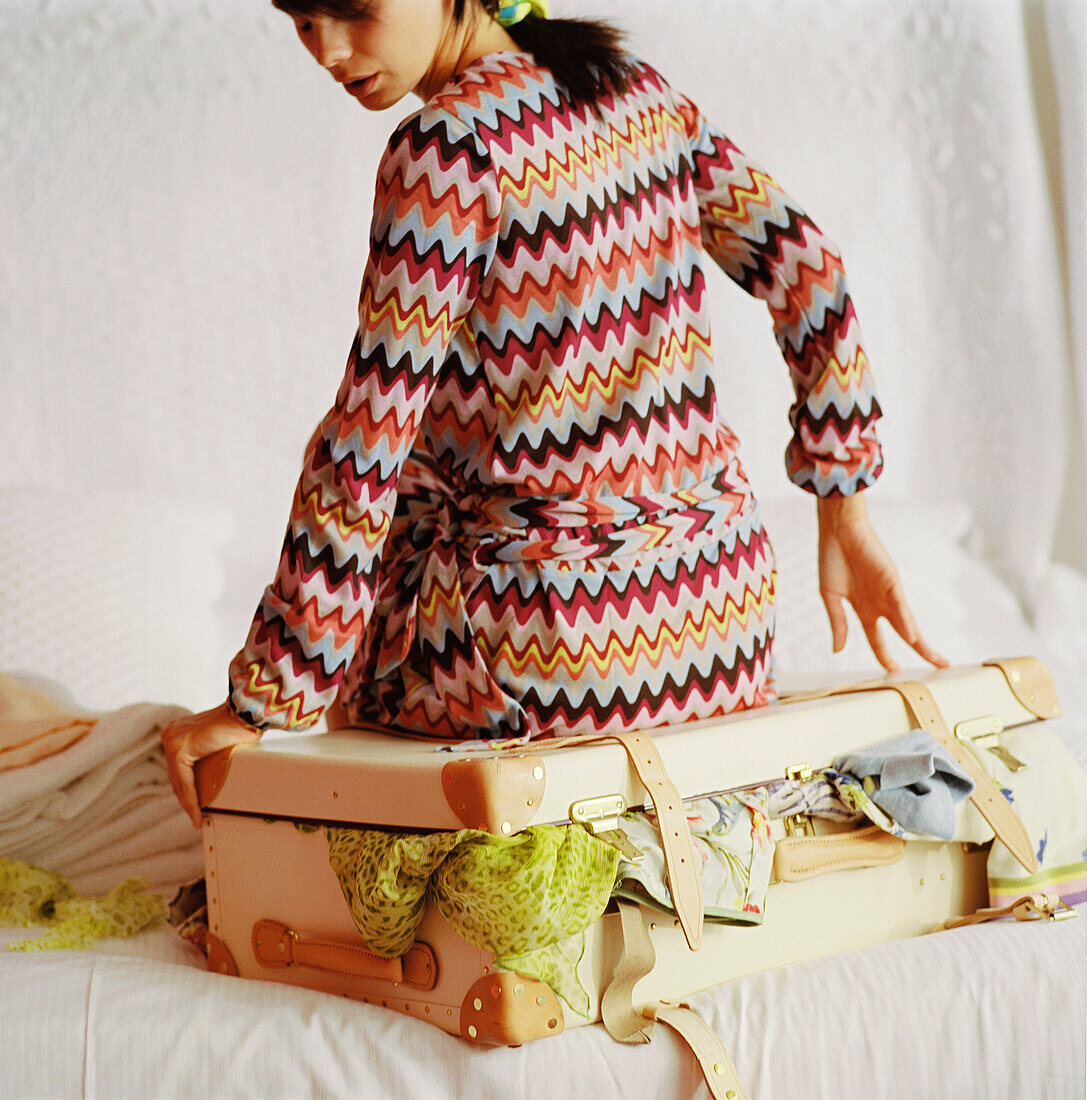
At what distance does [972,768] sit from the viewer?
36.5 inches

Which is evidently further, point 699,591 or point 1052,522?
point 1052,522

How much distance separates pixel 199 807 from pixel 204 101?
1128 mm

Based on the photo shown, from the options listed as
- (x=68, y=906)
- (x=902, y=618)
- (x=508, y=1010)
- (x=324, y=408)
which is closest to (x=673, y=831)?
(x=508, y=1010)

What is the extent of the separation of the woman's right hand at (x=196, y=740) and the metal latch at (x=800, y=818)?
35cm

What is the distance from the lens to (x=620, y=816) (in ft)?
2.49

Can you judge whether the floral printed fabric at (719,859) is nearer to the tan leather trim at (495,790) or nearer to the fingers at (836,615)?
the tan leather trim at (495,790)

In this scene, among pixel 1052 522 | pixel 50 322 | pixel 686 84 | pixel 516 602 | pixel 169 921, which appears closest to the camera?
pixel 516 602

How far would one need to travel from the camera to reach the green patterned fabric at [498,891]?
67cm

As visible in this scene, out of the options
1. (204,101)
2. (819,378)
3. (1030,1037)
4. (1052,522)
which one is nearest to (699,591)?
(819,378)

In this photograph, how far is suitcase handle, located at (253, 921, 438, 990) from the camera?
0.74 m

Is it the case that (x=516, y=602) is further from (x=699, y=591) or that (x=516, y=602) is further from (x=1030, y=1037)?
(x=1030, y=1037)

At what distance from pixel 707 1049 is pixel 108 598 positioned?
901mm

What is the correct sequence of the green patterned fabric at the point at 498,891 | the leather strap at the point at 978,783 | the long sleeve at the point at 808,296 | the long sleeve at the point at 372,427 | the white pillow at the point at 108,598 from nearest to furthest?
the green patterned fabric at the point at 498,891, the long sleeve at the point at 372,427, the leather strap at the point at 978,783, the long sleeve at the point at 808,296, the white pillow at the point at 108,598

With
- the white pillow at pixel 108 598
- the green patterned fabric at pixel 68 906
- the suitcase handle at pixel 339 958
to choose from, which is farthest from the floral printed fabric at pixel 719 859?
the white pillow at pixel 108 598
